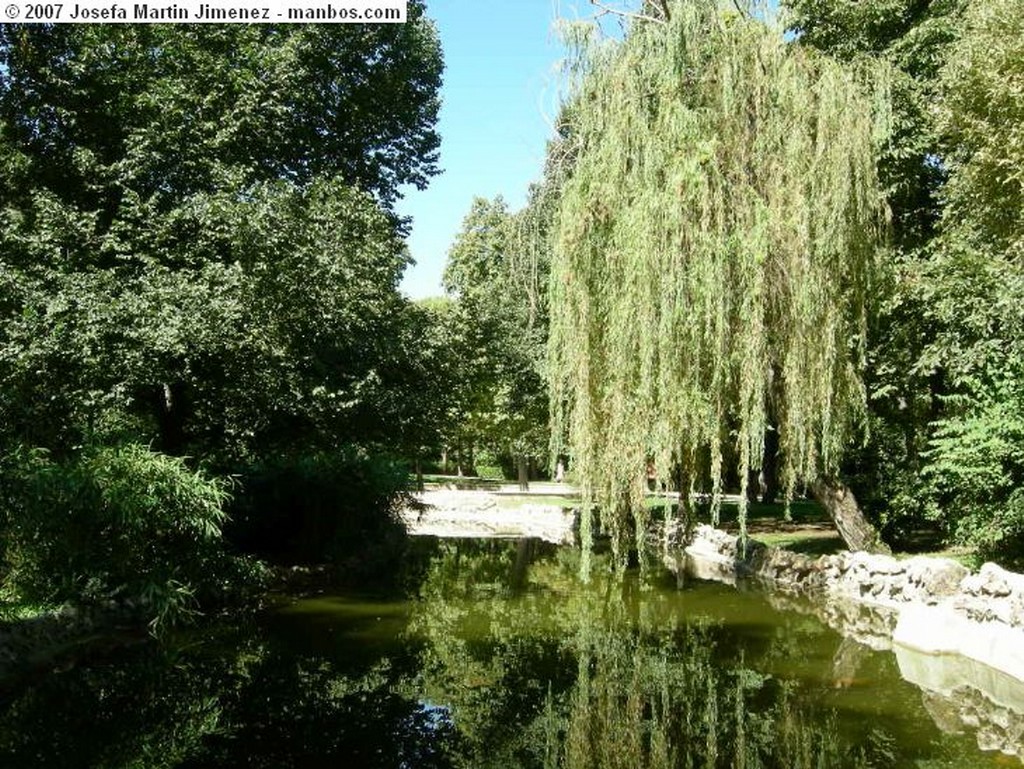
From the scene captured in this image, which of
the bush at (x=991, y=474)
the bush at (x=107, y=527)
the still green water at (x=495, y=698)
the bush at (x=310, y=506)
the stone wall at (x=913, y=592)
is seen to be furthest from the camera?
the bush at (x=310, y=506)

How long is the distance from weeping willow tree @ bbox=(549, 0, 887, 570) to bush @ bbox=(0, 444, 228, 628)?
15.4 ft

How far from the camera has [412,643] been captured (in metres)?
10.3

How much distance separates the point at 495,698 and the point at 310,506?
8.59 metres

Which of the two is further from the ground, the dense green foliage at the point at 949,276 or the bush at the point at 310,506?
the dense green foliage at the point at 949,276

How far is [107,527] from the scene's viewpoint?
10.0 meters

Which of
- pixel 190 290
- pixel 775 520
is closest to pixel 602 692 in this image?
pixel 190 290

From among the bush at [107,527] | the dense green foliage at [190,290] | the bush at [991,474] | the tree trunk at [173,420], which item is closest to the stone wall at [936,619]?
the bush at [991,474]

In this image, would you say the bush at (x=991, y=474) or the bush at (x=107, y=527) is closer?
the bush at (x=107, y=527)

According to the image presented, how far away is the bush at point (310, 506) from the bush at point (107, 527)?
386 cm

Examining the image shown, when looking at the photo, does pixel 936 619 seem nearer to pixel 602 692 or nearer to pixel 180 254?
pixel 602 692

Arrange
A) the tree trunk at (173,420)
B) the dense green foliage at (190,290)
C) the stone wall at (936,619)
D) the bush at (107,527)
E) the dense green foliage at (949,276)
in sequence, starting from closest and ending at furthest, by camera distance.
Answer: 1. the stone wall at (936,619)
2. the bush at (107,527)
3. the dense green foliage at (949,276)
4. the dense green foliage at (190,290)
5. the tree trunk at (173,420)

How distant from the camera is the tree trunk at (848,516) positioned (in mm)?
13680

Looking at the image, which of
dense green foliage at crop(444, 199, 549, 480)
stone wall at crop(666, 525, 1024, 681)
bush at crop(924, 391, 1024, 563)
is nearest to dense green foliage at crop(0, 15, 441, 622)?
dense green foliage at crop(444, 199, 549, 480)

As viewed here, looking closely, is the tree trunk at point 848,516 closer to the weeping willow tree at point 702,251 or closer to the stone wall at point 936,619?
the stone wall at point 936,619
